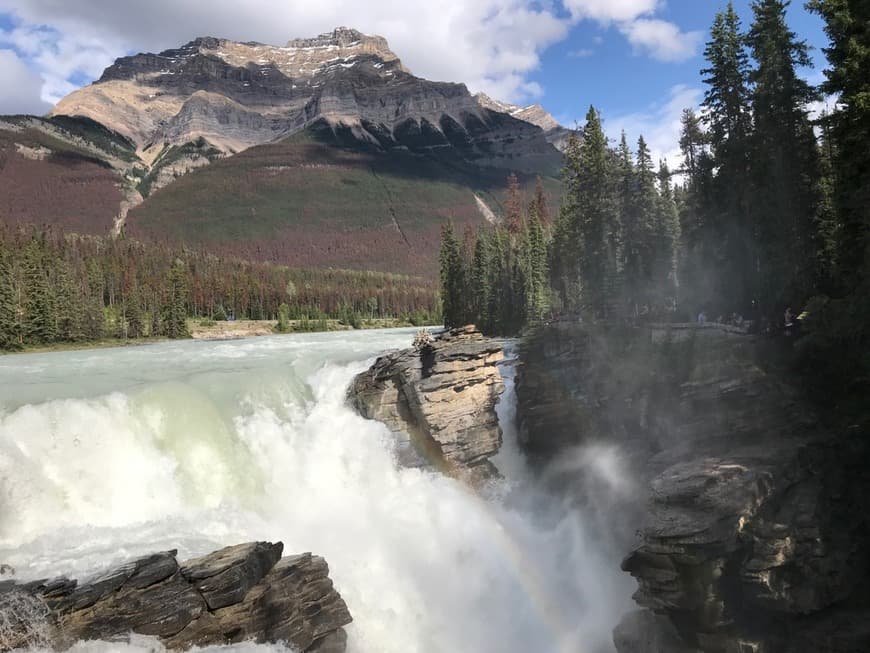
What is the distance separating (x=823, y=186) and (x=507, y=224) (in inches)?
2833

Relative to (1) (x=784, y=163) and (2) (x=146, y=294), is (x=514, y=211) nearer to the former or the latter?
(2) (x=146, y=294)

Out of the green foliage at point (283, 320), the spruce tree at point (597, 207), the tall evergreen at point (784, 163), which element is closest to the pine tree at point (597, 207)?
the spruce tree at point (597, 207)

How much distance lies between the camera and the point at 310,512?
2400cm

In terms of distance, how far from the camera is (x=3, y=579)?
14.8 meters

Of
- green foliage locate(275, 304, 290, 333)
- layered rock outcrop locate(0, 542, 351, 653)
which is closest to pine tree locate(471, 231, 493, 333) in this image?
green foliage locate(275, 304, 290, 333)

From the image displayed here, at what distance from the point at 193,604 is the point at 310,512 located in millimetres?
8975

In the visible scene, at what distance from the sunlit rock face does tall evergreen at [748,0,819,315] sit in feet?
21.9

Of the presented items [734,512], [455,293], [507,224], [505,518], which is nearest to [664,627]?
[734,512]

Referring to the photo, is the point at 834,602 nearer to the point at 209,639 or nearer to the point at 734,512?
the point at 734,512

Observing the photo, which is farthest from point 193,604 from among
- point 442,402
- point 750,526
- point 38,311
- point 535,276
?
point 38,311

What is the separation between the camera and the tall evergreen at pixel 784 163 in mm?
27766

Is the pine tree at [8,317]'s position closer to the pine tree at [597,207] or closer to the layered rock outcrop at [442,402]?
the layered rock outcrop at [442,402]

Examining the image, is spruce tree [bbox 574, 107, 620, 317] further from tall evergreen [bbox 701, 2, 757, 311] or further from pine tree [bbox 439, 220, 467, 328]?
pine tree [bbox 439, 220, 467, 328]

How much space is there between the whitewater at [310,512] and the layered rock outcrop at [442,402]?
101 cm
